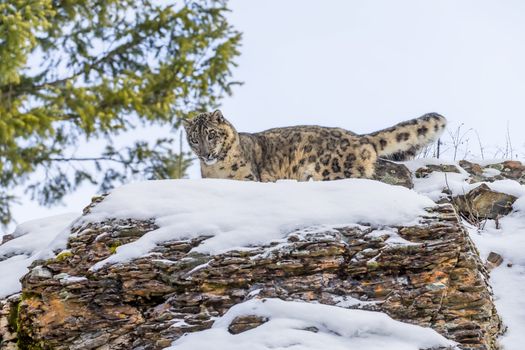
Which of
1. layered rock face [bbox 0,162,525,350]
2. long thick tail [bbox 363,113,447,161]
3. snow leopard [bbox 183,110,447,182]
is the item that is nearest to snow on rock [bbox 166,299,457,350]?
layered rock face [bbox 0,162,525,350]

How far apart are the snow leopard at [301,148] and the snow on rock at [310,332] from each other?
16.1ft

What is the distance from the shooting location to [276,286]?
6.68 metres

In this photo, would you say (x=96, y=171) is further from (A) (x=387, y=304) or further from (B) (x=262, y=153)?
(A) (x=387, y=304)

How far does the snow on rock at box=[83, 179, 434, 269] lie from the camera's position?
703 centimetres

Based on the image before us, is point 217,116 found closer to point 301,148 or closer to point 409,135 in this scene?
point 301,148

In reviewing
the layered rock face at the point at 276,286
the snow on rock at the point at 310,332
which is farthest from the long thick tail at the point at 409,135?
the snow on rock at the point at 310,332

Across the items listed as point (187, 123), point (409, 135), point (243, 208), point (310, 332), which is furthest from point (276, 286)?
point (187, 123)

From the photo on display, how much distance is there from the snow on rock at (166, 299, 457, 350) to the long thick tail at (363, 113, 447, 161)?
5.17 meters

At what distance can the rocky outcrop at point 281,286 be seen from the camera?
6652 millimetres

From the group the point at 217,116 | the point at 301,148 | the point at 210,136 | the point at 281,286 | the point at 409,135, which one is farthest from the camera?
the point at 217,116

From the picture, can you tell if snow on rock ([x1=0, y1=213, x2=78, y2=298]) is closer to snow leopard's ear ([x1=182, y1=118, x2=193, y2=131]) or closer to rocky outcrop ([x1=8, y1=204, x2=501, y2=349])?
rocky outcrop ([x1=8, y1=204, x2=501, y2=349])

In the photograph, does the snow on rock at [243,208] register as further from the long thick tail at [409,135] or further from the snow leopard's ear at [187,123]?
the snow leopard's ear at [187,123]

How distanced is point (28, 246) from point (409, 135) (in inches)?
187

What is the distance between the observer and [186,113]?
24172mm
